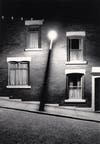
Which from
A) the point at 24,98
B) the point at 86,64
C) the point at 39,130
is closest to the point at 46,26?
the point at 86,64

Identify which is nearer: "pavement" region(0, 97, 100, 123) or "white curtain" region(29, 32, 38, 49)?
"pavement" region(0, 97, 100, 123)

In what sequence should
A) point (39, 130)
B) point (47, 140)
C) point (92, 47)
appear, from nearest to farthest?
point (47, 140)
point (39, 130)
point (92, 47)

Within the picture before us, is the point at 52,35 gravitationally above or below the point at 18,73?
above

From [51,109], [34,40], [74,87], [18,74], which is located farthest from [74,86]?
[34,40]

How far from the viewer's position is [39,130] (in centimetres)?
799

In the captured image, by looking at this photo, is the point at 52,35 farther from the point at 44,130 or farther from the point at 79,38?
the point at 44,130

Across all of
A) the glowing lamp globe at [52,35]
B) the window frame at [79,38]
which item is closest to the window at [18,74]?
the glowing lamp globe at [52,35]

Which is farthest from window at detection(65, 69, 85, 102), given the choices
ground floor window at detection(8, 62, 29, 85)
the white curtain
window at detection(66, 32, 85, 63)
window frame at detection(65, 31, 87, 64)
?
the white curtain

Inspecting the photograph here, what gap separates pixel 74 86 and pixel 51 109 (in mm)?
2715

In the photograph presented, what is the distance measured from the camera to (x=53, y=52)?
44.4 ft

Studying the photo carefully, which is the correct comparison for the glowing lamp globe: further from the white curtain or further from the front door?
the front door

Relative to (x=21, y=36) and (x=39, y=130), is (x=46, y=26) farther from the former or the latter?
(x=39, y=130)

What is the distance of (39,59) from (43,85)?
2.06m

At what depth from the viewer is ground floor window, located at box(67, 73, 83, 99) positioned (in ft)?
44.7
